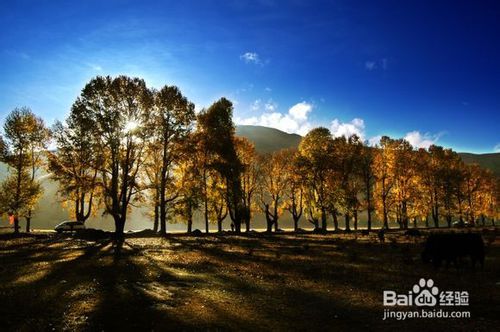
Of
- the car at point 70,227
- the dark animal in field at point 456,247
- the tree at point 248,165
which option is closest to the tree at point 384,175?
the tree at point 248,165

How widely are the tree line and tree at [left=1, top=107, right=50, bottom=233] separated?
0.14 metres

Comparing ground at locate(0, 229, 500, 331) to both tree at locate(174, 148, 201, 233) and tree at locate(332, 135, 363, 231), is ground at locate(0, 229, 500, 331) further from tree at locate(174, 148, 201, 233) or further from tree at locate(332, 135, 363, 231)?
tree at locate(332, 135, 363, 231)

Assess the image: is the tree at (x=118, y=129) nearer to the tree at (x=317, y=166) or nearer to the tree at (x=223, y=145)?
the tree at (x=223, y=145)

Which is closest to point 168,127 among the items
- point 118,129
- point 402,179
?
point 118,129

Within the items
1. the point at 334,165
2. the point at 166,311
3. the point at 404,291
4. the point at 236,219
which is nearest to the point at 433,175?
the point at 334,165

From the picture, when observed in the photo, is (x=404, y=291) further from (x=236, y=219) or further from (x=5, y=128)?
(x=5, y=128)

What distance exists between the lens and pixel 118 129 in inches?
1761

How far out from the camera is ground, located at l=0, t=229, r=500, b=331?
1298 cm

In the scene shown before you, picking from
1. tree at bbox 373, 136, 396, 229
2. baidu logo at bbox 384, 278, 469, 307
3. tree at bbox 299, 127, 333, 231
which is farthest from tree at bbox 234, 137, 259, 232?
baidu logo at bbox 384, 278, 469, 307

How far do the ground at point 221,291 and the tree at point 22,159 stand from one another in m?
28.3

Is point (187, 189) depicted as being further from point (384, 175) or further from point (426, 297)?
point (384, 175)

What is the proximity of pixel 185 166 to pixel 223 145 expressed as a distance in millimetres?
Result: 7009

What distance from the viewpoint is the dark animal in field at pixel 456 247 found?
901 inches

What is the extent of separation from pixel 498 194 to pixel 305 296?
11334 cm
